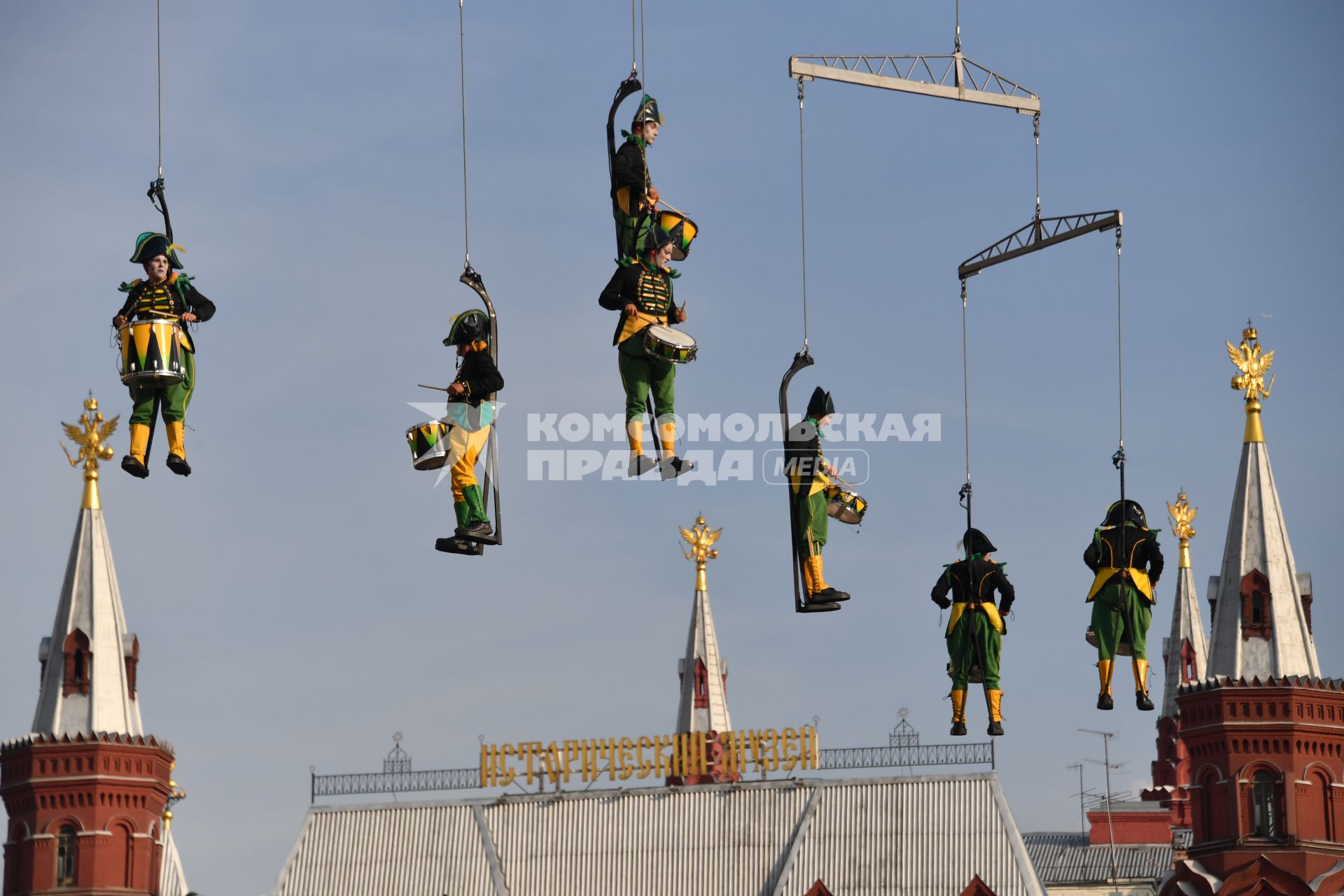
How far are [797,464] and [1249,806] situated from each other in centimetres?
2662

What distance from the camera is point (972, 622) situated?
163 feet

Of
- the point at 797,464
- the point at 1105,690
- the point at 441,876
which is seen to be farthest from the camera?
the point at 441,876

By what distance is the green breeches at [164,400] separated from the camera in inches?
1652

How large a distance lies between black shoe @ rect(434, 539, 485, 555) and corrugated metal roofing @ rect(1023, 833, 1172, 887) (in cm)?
6189

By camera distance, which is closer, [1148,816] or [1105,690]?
[1105,690]

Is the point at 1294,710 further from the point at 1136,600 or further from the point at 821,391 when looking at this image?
the point at 821,391

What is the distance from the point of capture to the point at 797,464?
44.0 meters

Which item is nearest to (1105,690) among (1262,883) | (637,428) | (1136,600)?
(1136,600)

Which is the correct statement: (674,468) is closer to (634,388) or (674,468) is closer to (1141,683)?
(634,388)

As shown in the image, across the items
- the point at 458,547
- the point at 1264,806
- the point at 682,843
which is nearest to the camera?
the point at 458,547

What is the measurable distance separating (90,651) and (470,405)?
29.4 m

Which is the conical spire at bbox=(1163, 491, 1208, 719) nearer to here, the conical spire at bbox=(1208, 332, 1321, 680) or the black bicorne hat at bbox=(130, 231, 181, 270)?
the conical spire at bbox=(1208, 332, 1321, 680)

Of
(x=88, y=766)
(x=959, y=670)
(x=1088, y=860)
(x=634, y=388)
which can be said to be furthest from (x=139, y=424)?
(x=1088, y=860)

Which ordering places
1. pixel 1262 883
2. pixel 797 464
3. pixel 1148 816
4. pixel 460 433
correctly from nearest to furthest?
pixel 460 433 → pixel 797 464 → pixel 1262 883 → pixel 1148 816
